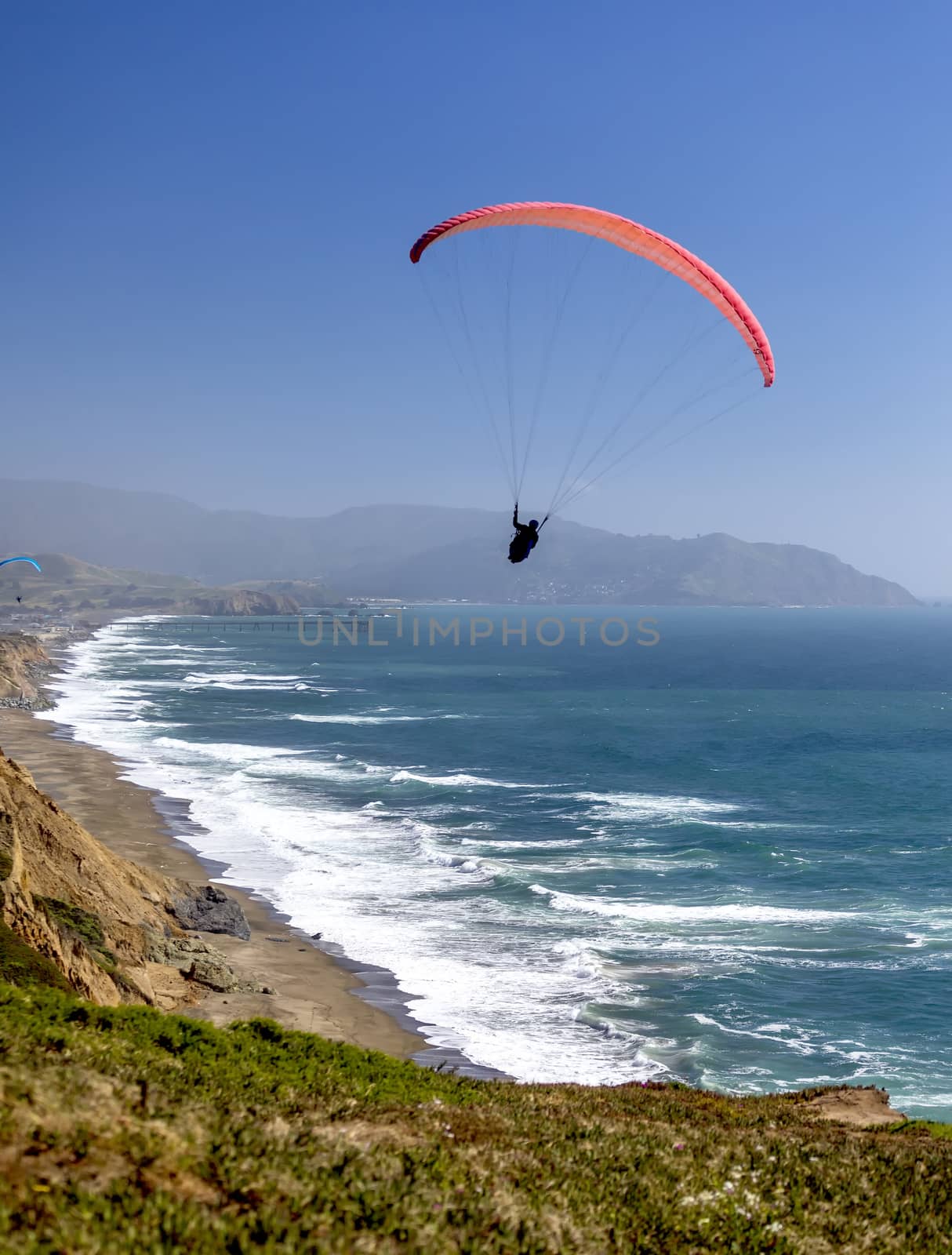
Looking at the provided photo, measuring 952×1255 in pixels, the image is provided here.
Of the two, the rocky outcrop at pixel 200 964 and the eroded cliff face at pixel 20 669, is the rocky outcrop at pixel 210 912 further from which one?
the eroded cliff face at pixel 20 669


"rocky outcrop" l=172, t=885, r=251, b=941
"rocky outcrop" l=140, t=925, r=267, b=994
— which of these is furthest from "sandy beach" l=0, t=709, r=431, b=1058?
"rocky outcrop" l=140, t=925, r=267, b=994

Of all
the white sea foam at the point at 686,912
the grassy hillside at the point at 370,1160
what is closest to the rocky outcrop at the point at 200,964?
the grassy hillside at the point at 370,1160

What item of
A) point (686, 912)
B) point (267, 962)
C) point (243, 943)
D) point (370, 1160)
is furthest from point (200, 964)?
point (370, 1160)

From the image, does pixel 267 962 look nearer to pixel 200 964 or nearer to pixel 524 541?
pixel 200 964

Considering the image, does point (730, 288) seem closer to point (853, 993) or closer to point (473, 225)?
point (473, 225)

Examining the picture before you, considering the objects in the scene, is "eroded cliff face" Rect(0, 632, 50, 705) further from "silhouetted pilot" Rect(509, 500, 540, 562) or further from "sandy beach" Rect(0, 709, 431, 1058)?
"silhouetted pilot" Rect(509, 500, 540, 562)

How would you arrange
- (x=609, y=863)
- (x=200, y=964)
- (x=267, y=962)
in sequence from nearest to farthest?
(x=200, y=964) < (x=267, y=962) < (x=609, y=863)
